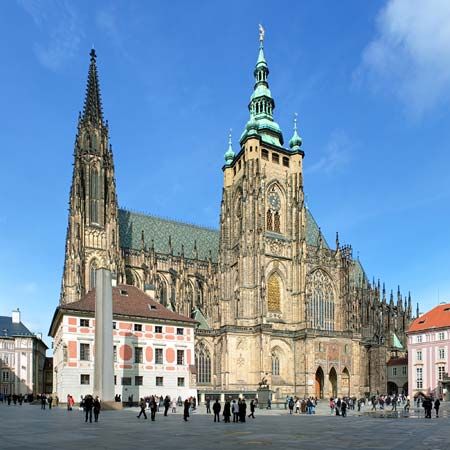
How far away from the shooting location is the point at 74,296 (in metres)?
65.1

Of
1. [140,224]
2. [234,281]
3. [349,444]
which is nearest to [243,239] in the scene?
[234,281]

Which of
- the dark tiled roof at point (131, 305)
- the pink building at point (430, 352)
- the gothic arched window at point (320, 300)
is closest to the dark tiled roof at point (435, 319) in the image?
the pink building at point (430, 352)

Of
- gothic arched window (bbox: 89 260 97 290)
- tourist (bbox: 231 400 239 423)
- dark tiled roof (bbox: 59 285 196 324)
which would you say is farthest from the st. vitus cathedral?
tourist (bbox: 231 400 239 423)

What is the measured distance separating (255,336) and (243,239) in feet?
40.2

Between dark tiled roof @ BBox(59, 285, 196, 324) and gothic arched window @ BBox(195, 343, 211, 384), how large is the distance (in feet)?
47.3

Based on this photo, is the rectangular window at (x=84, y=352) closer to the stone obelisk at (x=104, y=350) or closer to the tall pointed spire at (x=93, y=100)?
the stone obelisk at (x=104, y=350)

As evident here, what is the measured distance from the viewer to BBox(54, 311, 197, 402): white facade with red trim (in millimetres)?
49469

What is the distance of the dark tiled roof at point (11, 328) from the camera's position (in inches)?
3676

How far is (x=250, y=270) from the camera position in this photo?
71.7 meters

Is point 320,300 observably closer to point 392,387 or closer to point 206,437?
point 392,387

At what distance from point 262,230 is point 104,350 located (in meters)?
36.4

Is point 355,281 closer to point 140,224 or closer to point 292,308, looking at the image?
point 292,308

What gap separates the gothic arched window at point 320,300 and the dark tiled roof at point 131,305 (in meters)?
23.3

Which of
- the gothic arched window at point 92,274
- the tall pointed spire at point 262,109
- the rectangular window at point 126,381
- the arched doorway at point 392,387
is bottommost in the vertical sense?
the arched doorway at point 392,387
